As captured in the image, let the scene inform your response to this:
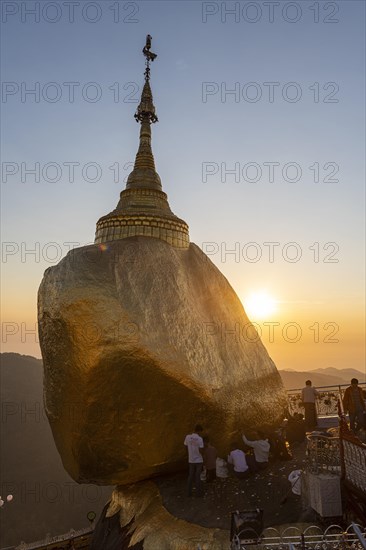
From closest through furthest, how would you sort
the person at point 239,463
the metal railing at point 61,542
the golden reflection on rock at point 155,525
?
the golden reflection on rock at point 155,525, the person at point 239,463, the metal railing at point 61,542

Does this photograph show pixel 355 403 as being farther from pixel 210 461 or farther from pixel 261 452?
→ pixel 210 461

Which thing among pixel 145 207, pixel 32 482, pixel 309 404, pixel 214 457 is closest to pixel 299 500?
pixel 214 457

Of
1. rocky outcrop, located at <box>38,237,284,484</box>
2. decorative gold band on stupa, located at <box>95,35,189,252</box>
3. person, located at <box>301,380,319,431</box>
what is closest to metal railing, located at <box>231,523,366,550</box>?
rocky outcrop, located at <box>38,237,284,484</box>

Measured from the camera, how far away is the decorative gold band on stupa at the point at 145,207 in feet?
47.6

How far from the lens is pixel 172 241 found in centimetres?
1477

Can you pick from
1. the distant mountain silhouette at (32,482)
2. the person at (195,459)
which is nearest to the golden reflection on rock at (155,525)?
the person at (195,459)

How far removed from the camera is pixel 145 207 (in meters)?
15.5

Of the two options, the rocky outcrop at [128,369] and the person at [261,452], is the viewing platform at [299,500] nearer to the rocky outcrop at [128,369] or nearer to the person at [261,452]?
the person at [261,452]

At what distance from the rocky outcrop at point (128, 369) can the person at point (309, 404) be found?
90.8 inches

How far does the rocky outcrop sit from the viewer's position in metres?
9.96

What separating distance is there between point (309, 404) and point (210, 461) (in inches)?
200

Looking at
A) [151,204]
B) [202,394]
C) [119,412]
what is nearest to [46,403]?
[119,412]

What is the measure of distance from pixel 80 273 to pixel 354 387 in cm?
789

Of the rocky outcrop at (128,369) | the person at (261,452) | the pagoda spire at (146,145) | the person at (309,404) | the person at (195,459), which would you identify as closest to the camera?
the person at (195,459)
